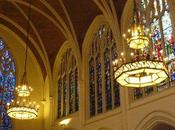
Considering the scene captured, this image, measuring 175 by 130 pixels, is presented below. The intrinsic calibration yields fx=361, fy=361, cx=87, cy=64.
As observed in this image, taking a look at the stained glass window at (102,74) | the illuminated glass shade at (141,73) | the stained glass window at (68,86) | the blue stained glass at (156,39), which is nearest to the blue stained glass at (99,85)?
the stained glass window at (102,74)

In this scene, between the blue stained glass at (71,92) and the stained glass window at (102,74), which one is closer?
the stained glass window at (102,74)

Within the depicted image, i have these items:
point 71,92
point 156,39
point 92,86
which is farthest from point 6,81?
point 156,39

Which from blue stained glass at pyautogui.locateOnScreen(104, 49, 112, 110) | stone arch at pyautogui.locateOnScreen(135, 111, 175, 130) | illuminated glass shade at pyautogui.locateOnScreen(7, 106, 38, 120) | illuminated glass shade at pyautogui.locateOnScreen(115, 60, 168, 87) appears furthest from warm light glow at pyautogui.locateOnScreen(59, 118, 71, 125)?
illuminated glass shade at pyautogui.locateOnScreen(115, 60, 168, 87)

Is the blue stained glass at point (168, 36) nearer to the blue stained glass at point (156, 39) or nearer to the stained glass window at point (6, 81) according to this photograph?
the blue stained glass at point (156, 39)

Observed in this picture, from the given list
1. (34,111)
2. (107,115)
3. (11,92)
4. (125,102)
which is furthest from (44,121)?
(125,102)

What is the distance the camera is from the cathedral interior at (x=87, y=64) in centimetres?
1302

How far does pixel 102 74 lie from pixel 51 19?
14.8ft

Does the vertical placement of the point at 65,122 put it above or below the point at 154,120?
above

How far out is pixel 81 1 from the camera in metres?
18.1

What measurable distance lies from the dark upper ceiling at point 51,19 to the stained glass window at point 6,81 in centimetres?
152

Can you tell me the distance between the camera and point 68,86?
20391 mm

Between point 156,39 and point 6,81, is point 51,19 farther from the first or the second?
point 156,39

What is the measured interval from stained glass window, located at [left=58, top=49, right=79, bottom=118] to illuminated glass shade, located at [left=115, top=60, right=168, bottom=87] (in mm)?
8531

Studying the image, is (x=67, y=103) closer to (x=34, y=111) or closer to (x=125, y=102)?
(x=34, y=111)
